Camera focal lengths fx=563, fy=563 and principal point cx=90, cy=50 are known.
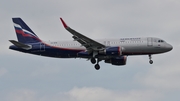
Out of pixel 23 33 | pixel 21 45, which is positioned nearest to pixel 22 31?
pixel 23 33

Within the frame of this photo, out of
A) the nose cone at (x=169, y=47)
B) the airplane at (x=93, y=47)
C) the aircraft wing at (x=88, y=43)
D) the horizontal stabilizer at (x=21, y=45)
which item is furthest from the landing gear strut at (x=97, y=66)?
the nose cone at (x=169, y=47)

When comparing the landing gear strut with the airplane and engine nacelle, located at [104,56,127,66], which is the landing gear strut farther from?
engine nacelle, located at [104,56,127,66]

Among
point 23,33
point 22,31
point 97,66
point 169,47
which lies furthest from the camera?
point 22,31

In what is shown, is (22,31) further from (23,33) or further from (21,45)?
(21,45)

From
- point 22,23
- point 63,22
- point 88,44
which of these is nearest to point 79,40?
point 88,44

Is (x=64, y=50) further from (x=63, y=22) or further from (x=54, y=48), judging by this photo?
(x=63, y=22)

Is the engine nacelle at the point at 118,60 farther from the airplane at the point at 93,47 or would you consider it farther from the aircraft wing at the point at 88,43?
the aircraft wing at the point at 88,43

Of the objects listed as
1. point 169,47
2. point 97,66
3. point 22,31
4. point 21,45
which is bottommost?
point 97,66

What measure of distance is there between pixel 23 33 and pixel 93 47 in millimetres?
14007

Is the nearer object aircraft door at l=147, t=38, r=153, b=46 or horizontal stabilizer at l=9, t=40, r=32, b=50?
aircraft door at l=147, t=38, r=153, b=46

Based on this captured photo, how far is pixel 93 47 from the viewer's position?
8569 cm

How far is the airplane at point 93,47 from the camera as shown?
84375 mm

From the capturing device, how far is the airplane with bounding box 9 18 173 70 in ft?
277

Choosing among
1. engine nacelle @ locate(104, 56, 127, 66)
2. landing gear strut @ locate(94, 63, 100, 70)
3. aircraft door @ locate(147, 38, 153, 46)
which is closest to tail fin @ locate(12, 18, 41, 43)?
landing gear strut @ locate(94, 63, 100, 70)
